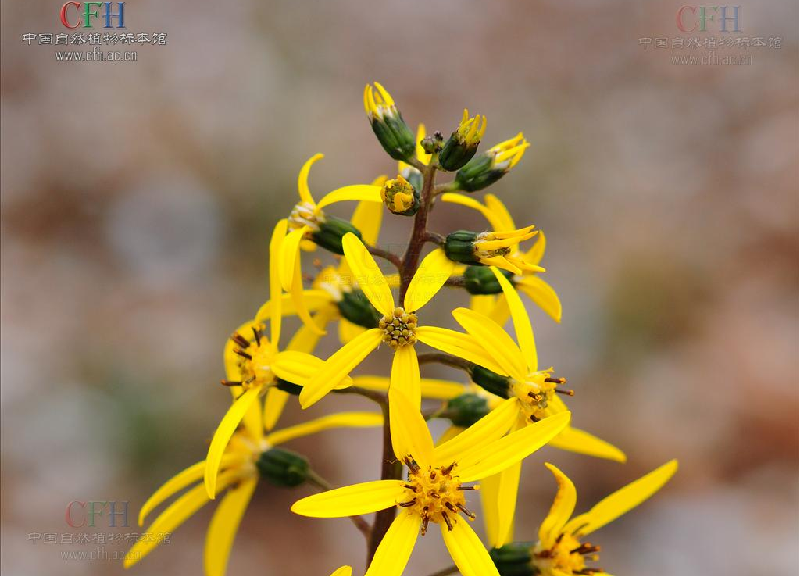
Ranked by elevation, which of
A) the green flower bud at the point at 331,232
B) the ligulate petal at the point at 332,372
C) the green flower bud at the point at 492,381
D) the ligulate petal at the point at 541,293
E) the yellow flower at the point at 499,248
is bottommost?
the green flower bud at the point at 492,381

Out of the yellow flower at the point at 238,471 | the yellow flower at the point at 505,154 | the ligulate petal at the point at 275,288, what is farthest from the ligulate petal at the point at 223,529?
the yellow flower at the point at 505,154

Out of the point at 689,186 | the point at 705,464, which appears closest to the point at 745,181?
the point at 689,186

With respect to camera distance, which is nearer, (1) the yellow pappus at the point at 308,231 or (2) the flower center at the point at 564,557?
(1) the yellow pappus at the point at 308,231

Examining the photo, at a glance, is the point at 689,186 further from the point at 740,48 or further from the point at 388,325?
the point at 388,325

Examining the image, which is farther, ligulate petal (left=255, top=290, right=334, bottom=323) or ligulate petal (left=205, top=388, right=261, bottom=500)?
ligulate petal (left=255, top=290, right=334, bottom=323)

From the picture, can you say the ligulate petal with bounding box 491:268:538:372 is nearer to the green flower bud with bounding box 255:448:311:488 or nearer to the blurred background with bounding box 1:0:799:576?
the green flower bud with bounding box 255:448:311:488

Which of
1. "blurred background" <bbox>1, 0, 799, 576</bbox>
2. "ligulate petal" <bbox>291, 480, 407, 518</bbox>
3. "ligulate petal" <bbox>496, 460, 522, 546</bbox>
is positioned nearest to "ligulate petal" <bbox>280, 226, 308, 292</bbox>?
"ligulate petal" <bbox>291, 480, 407, 518</bbox>

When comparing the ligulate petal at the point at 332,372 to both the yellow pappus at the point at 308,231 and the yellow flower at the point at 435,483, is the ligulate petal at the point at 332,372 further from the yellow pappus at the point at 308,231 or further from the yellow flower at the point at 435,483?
the yellow pappus at the point at 308,231

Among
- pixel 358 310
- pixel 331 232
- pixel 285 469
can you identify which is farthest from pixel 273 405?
pixel 331 232
